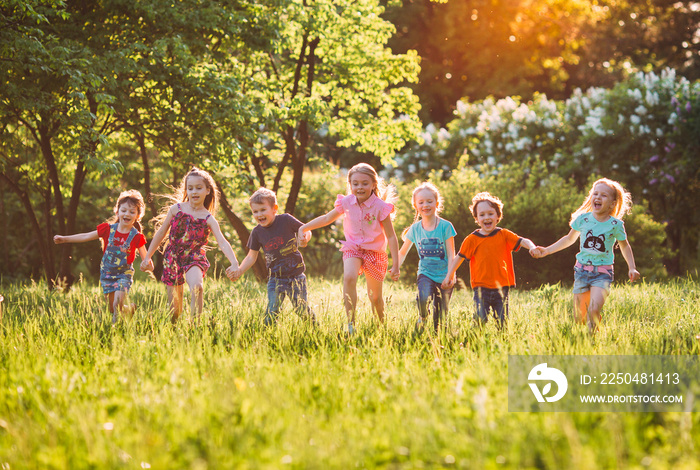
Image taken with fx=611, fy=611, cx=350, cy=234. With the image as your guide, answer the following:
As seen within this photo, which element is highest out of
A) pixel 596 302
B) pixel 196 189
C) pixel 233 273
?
pixel 196 189

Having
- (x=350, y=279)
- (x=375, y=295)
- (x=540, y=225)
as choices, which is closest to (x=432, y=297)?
(x=375, y=295)

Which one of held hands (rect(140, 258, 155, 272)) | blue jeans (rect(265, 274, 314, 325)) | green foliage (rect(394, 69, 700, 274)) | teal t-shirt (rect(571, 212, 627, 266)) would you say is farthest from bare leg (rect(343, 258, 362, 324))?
green foliage (rect(394, 69, 700, 274))

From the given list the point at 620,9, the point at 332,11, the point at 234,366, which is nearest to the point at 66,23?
the point at 332,11

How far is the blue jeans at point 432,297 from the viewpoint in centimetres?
589

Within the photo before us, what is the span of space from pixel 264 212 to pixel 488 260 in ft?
7.38

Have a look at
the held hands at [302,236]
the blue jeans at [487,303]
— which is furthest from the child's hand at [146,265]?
the blue jeans at [487,303]

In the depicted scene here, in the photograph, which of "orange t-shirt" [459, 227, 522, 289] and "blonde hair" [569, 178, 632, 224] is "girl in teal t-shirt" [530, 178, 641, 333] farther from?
"orange t-shirt" [459, 227, 522, 289]

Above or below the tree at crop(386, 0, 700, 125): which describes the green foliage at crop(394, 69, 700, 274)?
below

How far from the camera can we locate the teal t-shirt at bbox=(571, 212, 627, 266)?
5.82 m

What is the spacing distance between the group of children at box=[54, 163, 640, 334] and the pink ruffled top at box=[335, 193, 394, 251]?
10 millimetres

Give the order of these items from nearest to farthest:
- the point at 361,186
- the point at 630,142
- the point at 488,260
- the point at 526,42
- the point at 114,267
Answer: the point at 488,260
the point at 361,186
the point at 114,267
the point at 630,142
the point at 526,42

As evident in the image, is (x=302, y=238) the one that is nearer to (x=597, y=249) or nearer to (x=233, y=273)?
(x=233, y=273)

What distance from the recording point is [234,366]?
417 centimetres

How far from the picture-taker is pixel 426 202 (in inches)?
241
